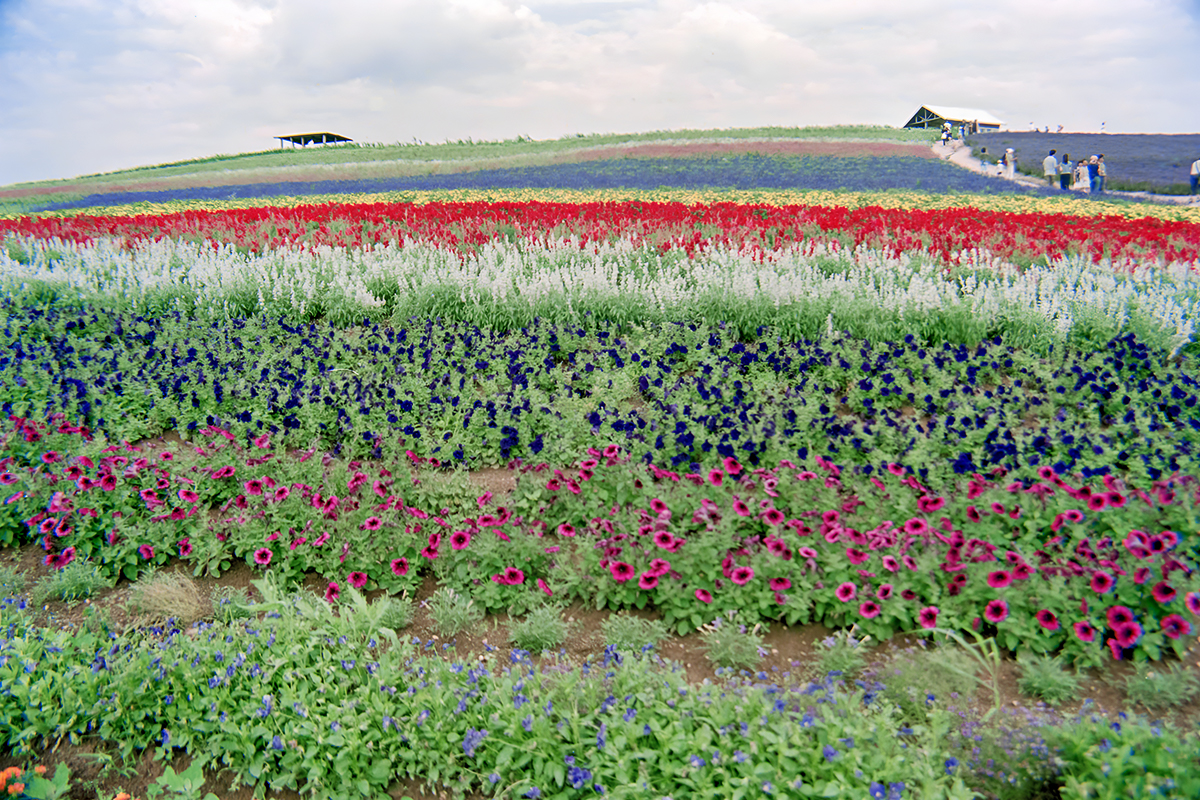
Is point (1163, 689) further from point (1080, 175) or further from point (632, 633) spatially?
point (1080, 175)

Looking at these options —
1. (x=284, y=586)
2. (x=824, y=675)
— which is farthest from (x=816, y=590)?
(x=284, y=586)

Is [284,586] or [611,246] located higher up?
[611,246]

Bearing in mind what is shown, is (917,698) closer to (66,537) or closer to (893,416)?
(893,416)

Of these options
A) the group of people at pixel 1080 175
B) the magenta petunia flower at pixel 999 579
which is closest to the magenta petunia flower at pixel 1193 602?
the magenta petunia flower at pixel 999 579

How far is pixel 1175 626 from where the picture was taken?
2.99 m

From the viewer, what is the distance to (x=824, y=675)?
3.09 metres

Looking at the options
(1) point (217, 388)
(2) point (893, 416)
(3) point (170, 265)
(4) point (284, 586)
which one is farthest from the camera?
(3) point (170, 265)

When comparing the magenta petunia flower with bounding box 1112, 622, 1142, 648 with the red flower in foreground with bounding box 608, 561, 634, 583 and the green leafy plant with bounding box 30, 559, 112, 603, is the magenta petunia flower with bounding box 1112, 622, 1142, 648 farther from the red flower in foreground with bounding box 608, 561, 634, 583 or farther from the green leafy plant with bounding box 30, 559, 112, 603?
the green leafy plant with bounding box 30, 559, 112, 603

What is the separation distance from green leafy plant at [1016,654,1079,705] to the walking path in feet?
82.5

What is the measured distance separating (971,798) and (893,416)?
9.66 ft

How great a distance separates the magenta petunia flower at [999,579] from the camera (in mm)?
3145

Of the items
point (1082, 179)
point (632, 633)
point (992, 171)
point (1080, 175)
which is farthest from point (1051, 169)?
point (632, 633)

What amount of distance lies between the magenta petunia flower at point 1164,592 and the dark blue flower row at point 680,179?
71.8 ft

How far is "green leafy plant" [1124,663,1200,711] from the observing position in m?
2.81
